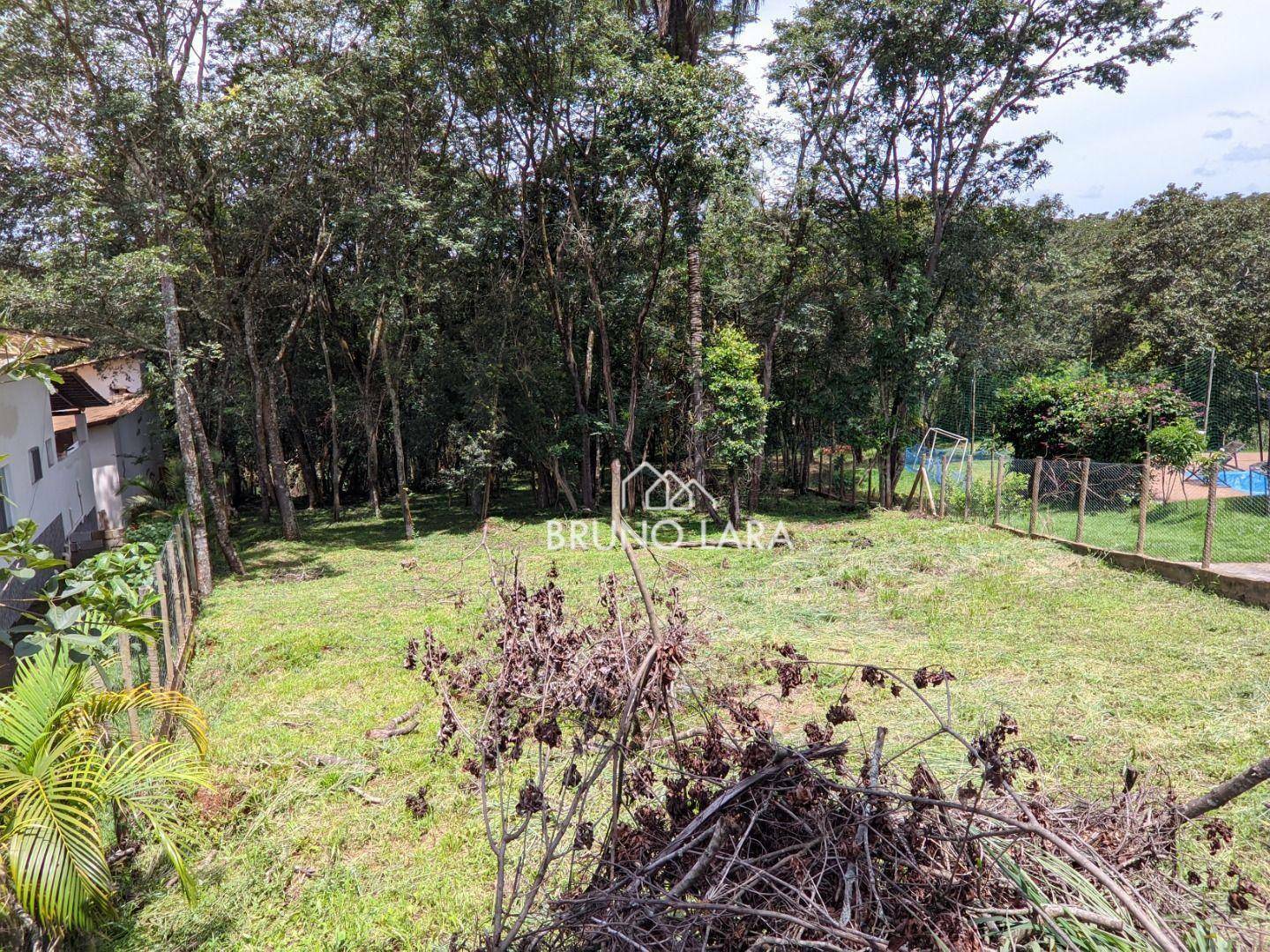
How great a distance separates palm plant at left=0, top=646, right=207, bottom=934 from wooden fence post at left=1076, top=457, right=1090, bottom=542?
10.9 m

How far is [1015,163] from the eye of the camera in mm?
14711

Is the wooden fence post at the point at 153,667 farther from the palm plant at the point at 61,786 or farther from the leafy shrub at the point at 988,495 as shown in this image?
the leafy shrub at the point at 988,495

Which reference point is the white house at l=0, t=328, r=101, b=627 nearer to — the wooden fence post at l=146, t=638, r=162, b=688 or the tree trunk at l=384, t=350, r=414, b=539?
the wooden fence post at l=146, t=638, r=162, b=688

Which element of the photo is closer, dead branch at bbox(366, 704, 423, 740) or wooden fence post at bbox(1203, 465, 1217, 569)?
dead branch at bbox(366, 704, 423, 740)

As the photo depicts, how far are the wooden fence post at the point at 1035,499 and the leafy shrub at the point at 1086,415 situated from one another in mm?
3540

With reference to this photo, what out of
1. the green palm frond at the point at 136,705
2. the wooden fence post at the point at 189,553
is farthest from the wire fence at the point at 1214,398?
the green palm frond at the point at 136,705

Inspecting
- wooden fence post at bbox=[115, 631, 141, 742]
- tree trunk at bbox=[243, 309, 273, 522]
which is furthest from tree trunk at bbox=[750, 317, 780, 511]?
wooden fence post at bbox=[115, 631, 141, 742]

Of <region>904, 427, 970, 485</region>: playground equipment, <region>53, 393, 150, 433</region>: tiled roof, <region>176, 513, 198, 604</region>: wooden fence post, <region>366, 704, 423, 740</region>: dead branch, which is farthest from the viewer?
<region>904, 427, 970, 485</region>: playground equipment

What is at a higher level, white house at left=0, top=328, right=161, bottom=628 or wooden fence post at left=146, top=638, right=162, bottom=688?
white house at left=0, top=328, right=161, bottom=628

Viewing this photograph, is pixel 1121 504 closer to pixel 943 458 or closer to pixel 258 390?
pixel 943 458

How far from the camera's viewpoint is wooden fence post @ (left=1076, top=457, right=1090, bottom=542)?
10.1 m

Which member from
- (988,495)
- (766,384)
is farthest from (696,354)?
(988,495)

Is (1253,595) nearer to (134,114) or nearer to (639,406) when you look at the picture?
(639,406)

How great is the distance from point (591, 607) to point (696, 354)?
6.66 m
